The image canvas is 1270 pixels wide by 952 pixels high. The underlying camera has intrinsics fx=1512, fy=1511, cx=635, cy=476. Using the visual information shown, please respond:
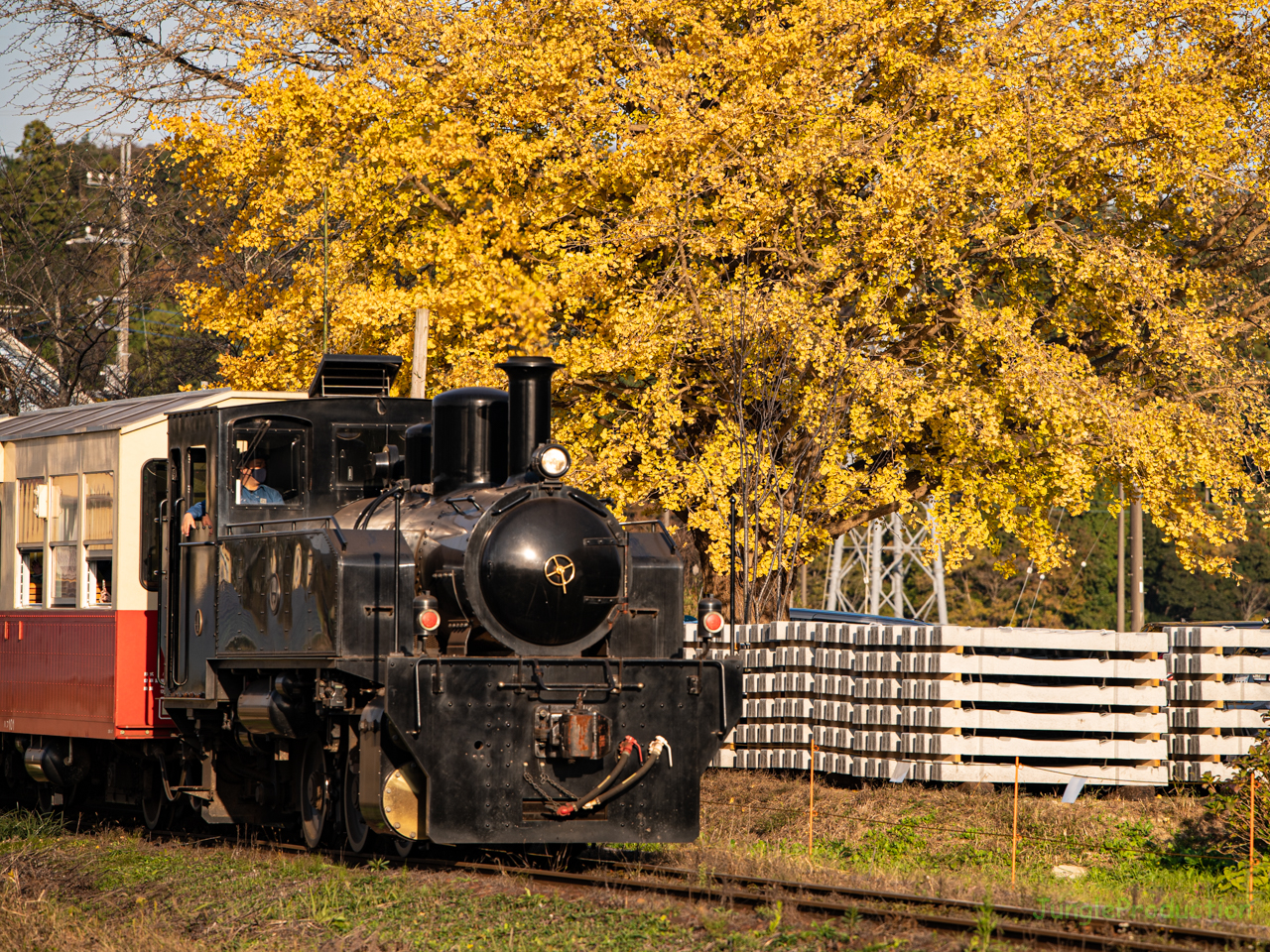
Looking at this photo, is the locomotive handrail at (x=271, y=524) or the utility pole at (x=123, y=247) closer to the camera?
the locomotive handrail at (x=271, y=524)

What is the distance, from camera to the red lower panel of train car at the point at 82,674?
43.2 ft

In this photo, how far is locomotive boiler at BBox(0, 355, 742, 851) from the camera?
9.91 meters

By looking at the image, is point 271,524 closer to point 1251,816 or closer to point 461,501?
point 461,501

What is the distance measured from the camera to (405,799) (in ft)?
32.9

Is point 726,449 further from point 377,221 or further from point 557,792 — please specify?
point 557,792

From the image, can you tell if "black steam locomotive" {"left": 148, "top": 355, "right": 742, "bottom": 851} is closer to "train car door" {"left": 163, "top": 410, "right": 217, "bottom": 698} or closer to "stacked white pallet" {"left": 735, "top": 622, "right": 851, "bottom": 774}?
"train car door" {"left": 163, "top": 410, "right": 217, "bottom": 698}

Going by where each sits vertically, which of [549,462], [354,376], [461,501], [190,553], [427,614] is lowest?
[427,614]

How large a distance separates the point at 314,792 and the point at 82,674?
321 cm

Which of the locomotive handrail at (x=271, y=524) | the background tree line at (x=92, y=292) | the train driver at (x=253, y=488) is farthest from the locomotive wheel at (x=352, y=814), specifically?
the background tree line at (x=92, y=292)

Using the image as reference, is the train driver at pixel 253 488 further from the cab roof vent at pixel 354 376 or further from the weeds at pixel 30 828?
the weeds at pixel 30 828

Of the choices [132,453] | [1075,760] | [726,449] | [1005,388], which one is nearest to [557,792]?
[132,453]

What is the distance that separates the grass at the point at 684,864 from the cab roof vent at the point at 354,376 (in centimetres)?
385

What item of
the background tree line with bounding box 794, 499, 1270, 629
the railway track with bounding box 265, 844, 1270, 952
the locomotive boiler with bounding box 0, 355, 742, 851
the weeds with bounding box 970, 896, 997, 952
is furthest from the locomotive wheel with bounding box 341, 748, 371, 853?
the background tree line with bounding box 794, 499, 1270, 629

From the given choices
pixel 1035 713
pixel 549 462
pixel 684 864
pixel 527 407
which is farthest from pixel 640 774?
pixel 1035 713
